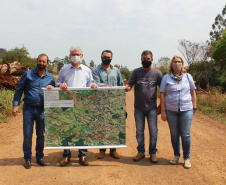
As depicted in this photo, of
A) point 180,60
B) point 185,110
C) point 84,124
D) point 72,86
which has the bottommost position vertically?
point 84,124

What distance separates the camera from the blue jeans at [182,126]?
165 inches

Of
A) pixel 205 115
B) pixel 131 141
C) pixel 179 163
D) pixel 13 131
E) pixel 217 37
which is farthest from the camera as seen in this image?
pixel 217 37

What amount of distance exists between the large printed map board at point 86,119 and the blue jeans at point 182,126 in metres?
0.97

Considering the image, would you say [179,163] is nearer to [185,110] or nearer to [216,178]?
[216,178]

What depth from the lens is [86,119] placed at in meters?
4.28

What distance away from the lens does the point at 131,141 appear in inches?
239

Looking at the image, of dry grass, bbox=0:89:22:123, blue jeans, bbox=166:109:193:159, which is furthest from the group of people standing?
dry grass, bbox=0:89:22:123

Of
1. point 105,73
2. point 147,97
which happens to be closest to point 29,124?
point 105,73

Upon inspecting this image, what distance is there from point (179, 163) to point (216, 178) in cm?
77

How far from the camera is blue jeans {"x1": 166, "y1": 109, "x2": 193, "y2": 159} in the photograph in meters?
4.20

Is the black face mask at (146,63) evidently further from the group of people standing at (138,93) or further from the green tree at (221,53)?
the green tree at (221,53)

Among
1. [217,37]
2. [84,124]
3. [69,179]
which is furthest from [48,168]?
[217,37]

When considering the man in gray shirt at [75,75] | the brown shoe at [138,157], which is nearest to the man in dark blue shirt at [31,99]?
the man in gray shirt at [75,75]

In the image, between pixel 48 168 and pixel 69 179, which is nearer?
pixel 69 179
